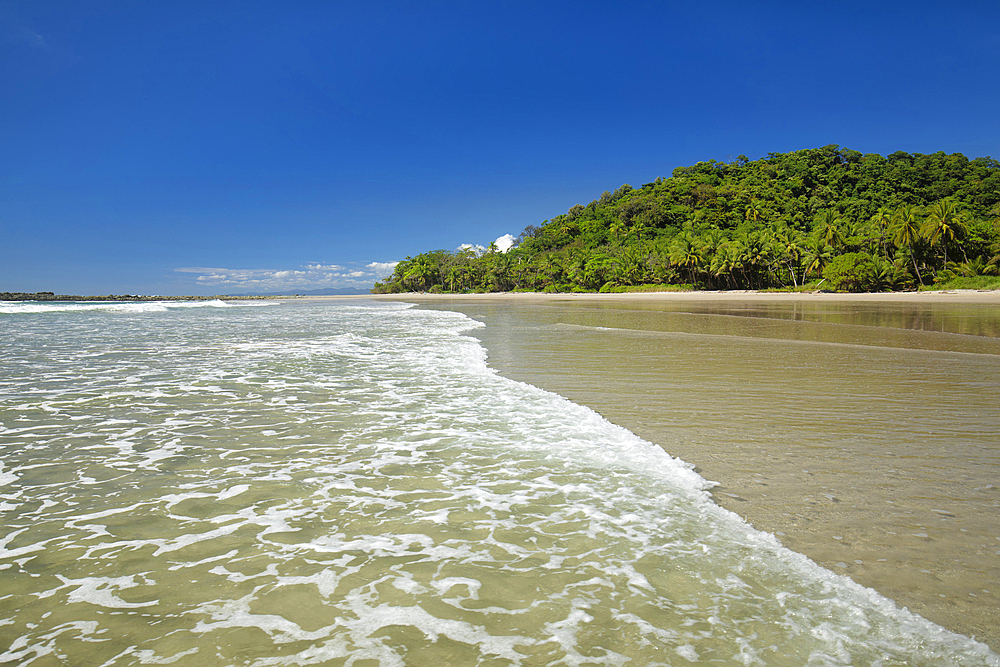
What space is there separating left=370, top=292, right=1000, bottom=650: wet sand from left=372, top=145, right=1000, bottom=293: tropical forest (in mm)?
48525

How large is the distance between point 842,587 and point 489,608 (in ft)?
6.09

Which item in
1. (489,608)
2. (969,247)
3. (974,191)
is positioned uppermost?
(974,191)

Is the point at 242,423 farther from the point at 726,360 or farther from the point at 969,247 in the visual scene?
the point at 969,247

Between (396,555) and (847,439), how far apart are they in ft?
14.8

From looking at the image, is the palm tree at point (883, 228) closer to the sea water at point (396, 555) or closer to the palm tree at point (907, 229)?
the palm tree at point (907, 229)

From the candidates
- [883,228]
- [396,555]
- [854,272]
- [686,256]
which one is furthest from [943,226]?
[396,555]

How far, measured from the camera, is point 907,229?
47.4 metres

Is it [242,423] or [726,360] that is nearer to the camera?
[242,423]

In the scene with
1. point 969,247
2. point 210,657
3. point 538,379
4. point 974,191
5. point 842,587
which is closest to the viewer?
point 210,657

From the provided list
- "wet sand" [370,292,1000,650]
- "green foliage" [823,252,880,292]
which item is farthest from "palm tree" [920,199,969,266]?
"wet sand" [370,292,1000,650]

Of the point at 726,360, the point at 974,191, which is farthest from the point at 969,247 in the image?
the point at 726,360

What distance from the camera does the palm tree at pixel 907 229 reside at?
47375 mm

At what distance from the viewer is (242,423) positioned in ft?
19.2

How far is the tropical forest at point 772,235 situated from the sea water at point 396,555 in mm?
55495
